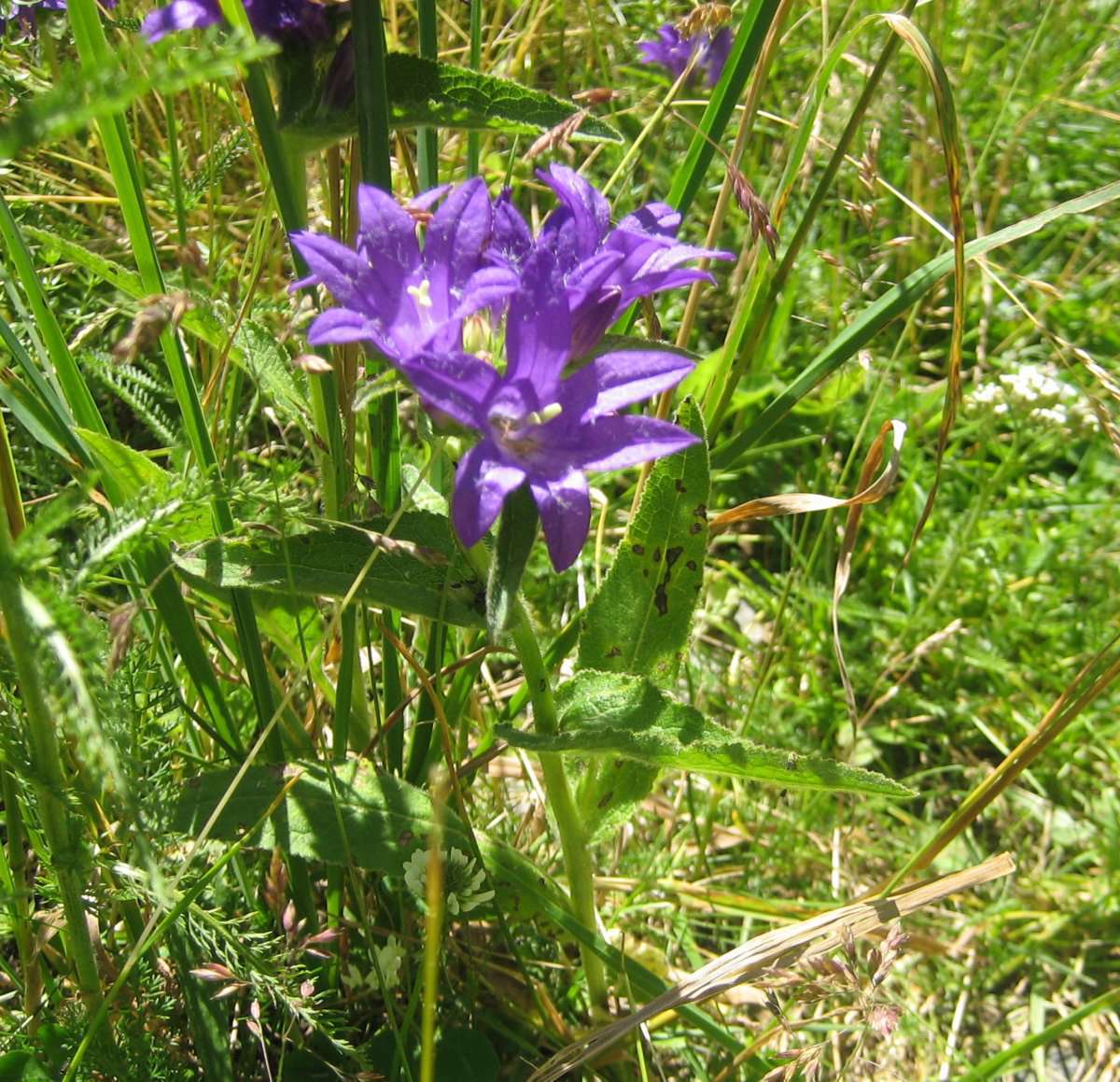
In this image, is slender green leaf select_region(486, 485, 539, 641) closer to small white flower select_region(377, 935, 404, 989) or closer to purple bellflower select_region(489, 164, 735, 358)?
purple bellflower select_region(489, 164, 735, 358)

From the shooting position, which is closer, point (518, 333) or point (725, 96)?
point (518, 333)

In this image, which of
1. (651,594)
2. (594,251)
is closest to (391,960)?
(651,594)

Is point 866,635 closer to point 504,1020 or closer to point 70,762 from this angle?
point 504,1020

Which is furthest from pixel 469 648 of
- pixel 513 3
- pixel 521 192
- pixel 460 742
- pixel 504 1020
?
pixel 513 3

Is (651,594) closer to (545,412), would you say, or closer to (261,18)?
(545,412)

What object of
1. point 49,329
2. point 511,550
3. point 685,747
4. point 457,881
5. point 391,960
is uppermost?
point 49,329

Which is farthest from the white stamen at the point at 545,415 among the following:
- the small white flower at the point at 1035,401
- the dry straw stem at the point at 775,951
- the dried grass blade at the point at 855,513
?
the small white flower at the point at 1035,401
